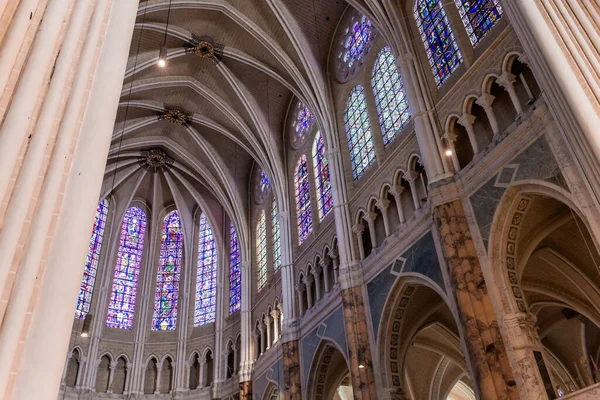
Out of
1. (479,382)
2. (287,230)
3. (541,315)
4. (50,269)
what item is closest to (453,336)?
(541,315)

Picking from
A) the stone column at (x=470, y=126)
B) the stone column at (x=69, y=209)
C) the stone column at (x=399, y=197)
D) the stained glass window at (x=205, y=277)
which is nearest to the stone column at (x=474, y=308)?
A: the stone column at (x=470, y=126)

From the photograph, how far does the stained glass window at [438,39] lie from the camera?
1252cm

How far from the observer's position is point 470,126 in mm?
11156

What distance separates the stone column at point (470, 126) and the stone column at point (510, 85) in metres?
1.04

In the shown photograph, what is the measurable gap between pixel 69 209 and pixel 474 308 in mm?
7717

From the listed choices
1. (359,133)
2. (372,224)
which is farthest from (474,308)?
(359,133)

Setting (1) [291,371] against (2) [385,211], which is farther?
(1) [291,371]

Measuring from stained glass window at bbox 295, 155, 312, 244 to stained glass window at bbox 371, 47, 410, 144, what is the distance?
189 inches

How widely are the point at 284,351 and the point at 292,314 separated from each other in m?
1.24

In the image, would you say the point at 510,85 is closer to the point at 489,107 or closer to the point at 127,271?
the point at 489,107

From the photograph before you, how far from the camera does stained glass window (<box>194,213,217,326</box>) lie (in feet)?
79.5

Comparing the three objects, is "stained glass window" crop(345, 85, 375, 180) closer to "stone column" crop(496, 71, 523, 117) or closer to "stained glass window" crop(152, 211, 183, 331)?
"stone column" crop(496, 71, 523, 117)

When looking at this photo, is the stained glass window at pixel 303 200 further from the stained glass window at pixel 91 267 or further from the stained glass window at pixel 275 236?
the stained glass window at pixel 91 267

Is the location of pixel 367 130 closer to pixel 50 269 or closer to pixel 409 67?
pixel 409 67
